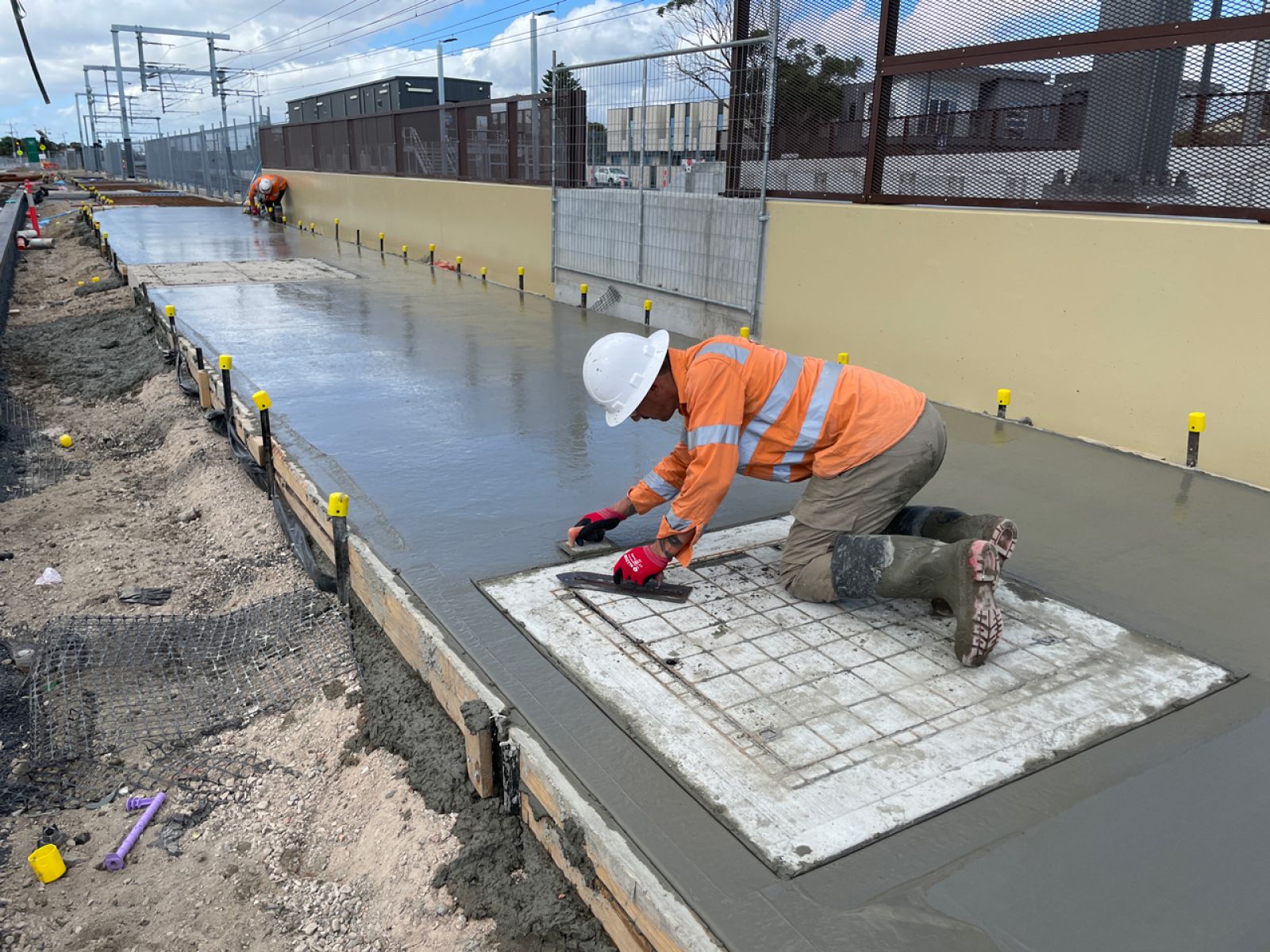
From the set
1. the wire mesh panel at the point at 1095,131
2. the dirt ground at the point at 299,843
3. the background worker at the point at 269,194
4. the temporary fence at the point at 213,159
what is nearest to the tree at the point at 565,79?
the wire mesh panel at the point at 1095,131

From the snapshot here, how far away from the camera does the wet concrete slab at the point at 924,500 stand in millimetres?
2252

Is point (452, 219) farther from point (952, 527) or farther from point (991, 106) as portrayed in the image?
point (952, 527)

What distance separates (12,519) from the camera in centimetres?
596

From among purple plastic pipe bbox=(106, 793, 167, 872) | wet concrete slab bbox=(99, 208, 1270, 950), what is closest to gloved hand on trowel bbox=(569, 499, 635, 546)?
wet concrete slab bbox=(99, 208, 1270, 950)

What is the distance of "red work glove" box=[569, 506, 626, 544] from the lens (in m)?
4.07

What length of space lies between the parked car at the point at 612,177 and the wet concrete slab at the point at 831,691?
7.35 m

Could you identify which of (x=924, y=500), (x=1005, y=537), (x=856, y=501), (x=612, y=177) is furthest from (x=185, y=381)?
(x=1005, y=537)

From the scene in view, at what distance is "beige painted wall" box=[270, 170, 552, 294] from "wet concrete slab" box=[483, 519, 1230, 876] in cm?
918

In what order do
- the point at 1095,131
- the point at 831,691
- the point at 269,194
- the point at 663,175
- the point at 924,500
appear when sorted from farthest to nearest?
the point at 269,194
the point at 663,175
the point at 1095,131
the point at 924,500
the point at 831,691

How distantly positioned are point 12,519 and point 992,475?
6.06 metres

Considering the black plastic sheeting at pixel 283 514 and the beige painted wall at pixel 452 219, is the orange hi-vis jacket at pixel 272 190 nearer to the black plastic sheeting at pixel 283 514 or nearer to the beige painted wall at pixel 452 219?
the beige painted wall at pixel 452 219

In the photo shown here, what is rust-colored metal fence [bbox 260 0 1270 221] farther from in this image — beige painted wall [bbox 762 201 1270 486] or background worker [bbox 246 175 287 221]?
background worker [bbox 246 175 287 221]

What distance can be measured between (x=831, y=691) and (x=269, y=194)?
24620 mm

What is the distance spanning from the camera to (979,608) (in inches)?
120
